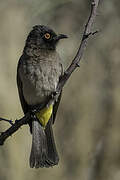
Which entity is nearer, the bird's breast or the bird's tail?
the bird's tail

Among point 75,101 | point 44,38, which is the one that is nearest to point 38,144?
point 44,38

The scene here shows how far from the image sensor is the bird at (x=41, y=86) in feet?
16.0

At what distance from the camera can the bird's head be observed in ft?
16.8

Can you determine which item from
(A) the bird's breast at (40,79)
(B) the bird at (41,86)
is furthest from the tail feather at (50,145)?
(A) the bird's breast at (40,79)

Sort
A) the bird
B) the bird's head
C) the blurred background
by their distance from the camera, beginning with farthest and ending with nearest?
the blurred background, the bird's head, the bird

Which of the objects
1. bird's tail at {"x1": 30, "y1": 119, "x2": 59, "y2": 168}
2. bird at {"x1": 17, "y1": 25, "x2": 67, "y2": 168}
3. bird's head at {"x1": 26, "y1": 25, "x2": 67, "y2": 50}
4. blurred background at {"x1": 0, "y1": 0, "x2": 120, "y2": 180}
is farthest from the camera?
blurred background at {"x1": 0, "y1": 0, "x2": 120, "y2": 180}

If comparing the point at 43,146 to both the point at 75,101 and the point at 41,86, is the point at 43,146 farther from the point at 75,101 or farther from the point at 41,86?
the point at 75,101

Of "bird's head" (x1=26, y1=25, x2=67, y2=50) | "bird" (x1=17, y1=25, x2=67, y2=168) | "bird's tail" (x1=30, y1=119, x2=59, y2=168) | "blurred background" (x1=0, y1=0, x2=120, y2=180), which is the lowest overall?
"bird's tail" (x1=30, y1=119, x2=59, y2=168)

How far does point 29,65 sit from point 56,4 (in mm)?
2302

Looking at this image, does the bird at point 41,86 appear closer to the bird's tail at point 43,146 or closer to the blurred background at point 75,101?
the bird's tail at point 43,146

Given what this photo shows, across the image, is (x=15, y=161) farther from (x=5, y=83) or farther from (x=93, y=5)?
(x=93, y=5)

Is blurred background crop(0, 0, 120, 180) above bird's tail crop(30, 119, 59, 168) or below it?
above

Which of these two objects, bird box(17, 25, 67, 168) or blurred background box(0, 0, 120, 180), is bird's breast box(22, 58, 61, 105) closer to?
bird box(17, 25, 67, 168)

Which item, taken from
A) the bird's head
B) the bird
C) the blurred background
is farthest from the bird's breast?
the blurred background
